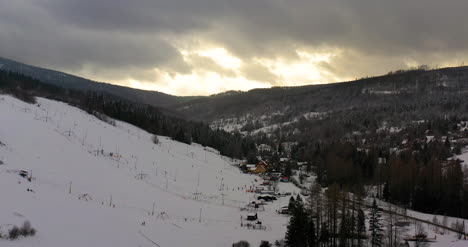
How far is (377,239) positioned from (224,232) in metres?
15.8

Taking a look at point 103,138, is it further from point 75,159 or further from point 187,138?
point 187,138

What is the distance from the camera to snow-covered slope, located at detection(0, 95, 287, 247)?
28.2m

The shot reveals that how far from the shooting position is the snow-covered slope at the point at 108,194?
28.2 meters

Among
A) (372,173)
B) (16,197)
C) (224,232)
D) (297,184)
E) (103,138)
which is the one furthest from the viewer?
(372,173)

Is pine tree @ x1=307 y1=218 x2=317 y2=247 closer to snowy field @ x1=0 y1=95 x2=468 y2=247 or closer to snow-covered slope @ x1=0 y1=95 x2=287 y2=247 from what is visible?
snow-covered slope @ x1=0 y1=95 x2=287 y2=247

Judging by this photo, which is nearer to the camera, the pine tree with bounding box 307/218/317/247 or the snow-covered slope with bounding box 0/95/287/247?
the snow-covered slope with bounding box 0/95/287/247

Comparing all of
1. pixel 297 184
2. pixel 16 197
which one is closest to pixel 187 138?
pixel 297 184

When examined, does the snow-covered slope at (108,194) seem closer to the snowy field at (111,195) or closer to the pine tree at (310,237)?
the snowy field at (111,195)

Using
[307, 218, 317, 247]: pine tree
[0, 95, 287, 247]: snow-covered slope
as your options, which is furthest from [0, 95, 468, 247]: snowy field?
[307, 218, 317, 247]: pine tree

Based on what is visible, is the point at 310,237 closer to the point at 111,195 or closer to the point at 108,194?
the point at 111,195

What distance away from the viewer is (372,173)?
10088 cm

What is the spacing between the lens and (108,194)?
44188 mm

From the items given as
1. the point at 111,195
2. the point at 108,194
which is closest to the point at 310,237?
the point at 111,195

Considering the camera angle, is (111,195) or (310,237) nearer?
(310,237)
